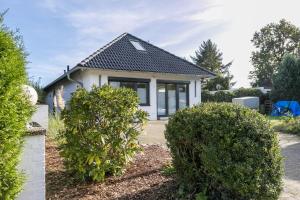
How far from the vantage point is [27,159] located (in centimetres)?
328

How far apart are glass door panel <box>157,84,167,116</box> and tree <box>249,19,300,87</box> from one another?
26912 millimetres

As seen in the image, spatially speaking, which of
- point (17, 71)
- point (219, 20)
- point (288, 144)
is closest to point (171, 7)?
point (219, 20)

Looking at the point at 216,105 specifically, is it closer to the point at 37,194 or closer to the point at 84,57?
the point at 37,194

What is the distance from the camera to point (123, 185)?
4.39 meters

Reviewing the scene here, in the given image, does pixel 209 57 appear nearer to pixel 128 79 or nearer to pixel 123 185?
pixel 128 79

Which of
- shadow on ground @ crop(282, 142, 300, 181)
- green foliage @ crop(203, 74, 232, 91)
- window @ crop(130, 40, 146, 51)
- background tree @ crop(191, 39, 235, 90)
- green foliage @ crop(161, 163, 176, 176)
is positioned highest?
background tree @ crop(191, 39, 235, 90)

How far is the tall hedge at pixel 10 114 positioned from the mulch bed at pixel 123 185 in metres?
1.24

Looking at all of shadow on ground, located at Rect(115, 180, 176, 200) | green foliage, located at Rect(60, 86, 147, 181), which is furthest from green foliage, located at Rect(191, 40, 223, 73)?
shadow on ground, located at Rect(115, 180, 176, 200)

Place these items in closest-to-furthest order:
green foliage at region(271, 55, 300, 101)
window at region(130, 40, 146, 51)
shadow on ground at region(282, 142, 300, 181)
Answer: shadow on ground at region(282, 142, 300, 181) → window at region(130, 40, 146, 51) → green foliage at region(271, 55, 300, 101)

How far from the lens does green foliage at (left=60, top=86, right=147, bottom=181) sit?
4395 mm

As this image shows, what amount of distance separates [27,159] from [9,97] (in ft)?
2.56

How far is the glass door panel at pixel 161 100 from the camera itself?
57.7 ft

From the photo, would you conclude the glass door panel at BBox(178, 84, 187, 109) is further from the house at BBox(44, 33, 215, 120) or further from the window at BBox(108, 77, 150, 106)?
the window at BBox(108, 77, 150, 106)

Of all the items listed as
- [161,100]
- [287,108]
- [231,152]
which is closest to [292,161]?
[231,152]
